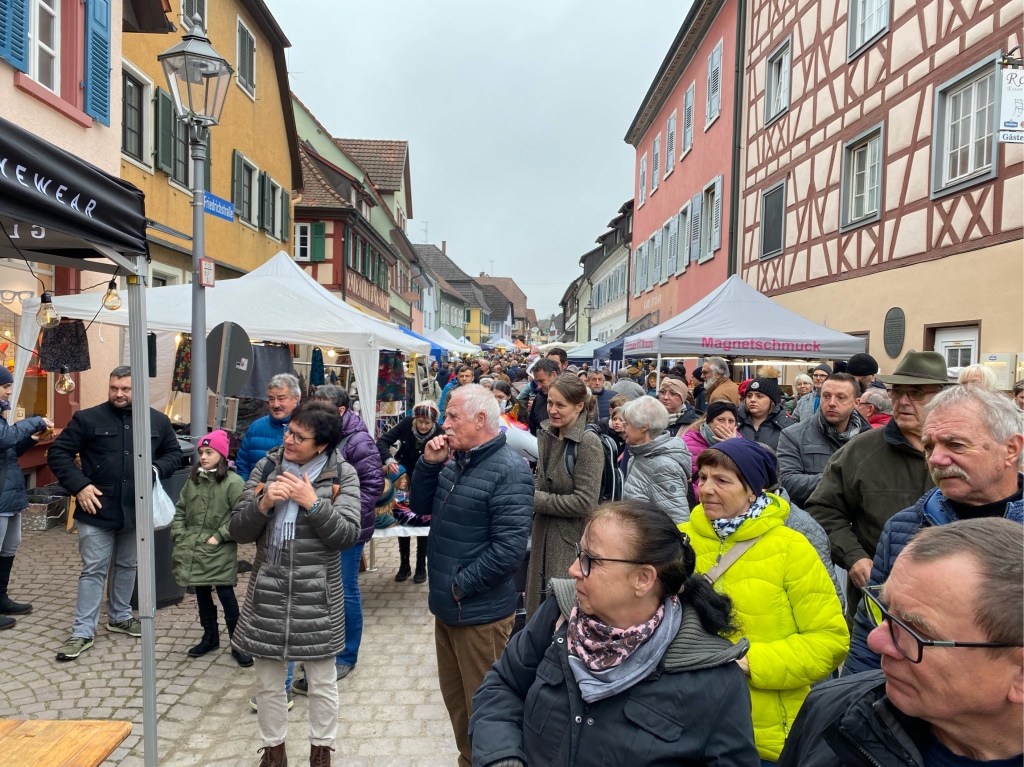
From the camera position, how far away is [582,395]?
4098 mm

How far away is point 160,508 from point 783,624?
14.7 ft

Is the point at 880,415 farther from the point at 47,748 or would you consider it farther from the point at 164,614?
the point at 164,614

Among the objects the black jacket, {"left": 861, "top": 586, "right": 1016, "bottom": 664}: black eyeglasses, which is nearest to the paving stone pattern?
the black jacket

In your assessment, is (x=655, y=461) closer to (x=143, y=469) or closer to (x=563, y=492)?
(x=563, y=492)

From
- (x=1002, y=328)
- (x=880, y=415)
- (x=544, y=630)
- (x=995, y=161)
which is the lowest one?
(x=544, y=630)

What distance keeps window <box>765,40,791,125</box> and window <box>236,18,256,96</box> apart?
442 inches

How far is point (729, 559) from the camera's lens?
2473 mm

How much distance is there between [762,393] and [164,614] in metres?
5.09

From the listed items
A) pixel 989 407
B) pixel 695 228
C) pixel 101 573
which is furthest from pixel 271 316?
pixel 695 228

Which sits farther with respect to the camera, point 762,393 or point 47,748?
point 762,393

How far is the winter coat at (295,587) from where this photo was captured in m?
3.41

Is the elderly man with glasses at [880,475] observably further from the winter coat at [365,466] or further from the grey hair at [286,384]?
the grey hair at [286,384]

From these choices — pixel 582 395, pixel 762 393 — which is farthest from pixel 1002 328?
pixel 582 395

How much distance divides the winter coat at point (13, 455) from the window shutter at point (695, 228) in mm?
17686
